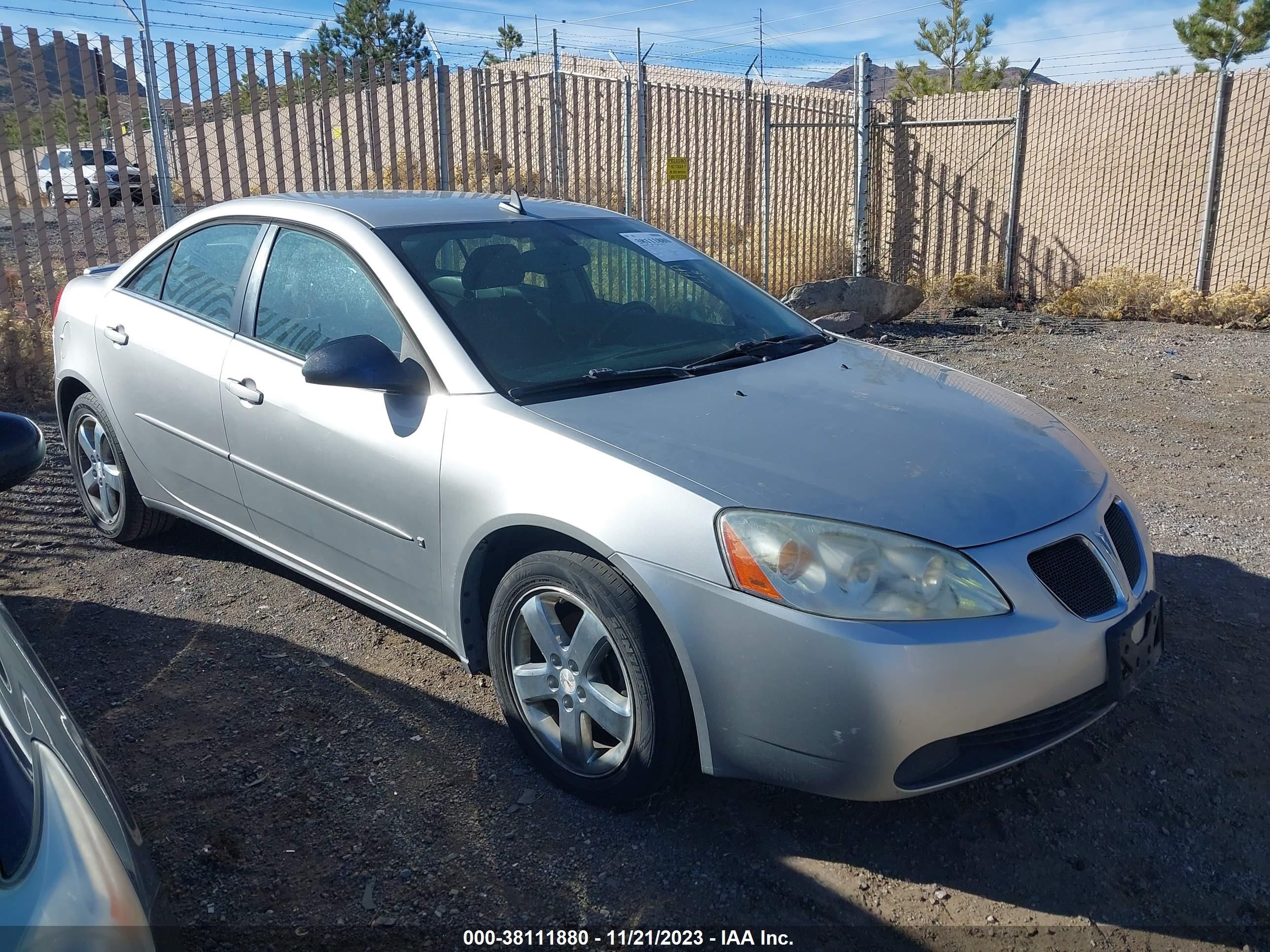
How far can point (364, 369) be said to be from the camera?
125 inches

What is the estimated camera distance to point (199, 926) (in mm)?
2537

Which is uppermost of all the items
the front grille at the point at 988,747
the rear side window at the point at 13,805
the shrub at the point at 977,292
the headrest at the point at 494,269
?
the headrest at the point at 494,269

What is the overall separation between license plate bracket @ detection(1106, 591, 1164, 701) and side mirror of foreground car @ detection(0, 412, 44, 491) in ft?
8.49

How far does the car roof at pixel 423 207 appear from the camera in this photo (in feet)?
12.6

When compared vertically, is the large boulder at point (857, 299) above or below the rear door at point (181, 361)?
below

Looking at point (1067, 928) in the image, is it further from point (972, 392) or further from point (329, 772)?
point (329, 772)

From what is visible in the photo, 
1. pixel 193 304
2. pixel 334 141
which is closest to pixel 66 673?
pixel 193 304

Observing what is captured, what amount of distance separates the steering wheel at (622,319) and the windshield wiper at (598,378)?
198mm

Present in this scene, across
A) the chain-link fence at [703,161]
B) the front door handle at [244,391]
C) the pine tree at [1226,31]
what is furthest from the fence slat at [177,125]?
the pine tree at [1226,31]

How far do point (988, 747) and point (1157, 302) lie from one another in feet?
36.7

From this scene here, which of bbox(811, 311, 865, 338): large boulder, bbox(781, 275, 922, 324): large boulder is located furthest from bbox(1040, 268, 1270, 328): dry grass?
bbox(811, 311, 865, 338): large boulder

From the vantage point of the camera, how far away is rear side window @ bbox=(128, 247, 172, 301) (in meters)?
4.54

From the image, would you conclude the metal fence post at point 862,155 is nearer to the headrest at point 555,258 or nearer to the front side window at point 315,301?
the headrest at point 555,258

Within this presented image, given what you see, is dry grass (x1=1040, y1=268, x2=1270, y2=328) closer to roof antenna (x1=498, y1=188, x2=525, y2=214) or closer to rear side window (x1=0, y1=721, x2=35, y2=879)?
roof antenna (x1=498, y1=188, x2=525, y2=214)
